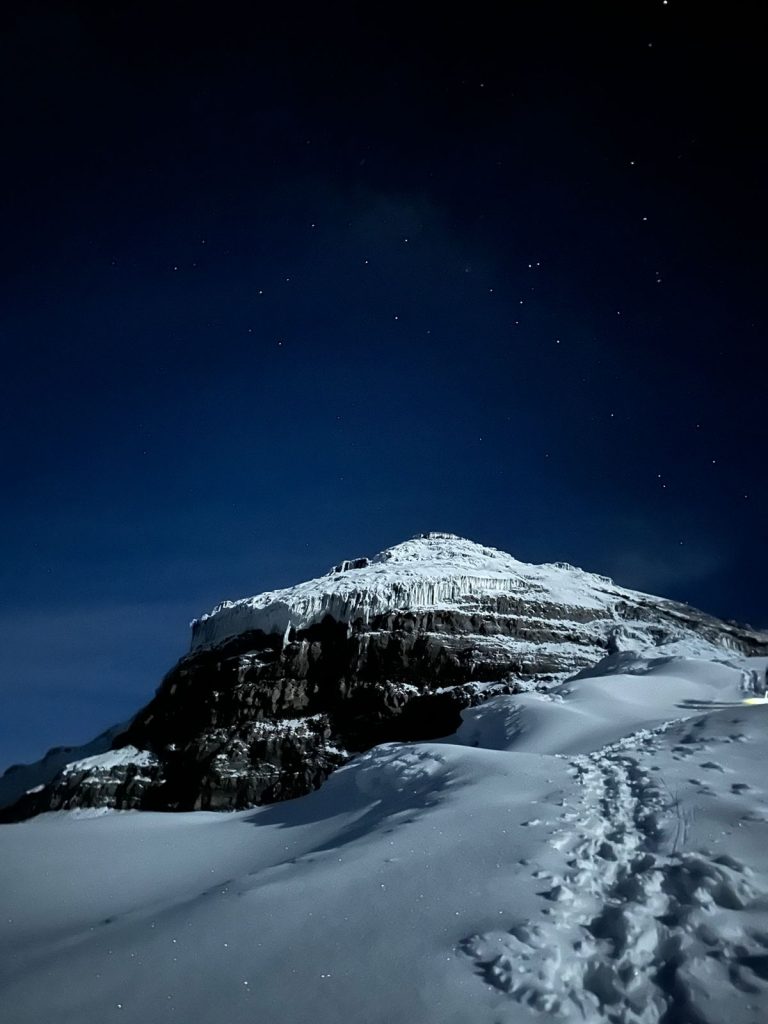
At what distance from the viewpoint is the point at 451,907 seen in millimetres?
4969

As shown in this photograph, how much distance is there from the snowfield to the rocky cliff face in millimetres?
32193

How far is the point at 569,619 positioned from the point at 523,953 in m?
46.9

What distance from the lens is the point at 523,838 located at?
605 centimetres

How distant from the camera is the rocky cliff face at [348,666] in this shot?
41.3 meters

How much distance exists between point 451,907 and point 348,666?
1692 inches

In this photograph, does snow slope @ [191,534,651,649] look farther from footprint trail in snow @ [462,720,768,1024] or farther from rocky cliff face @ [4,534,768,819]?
footprint trail in snow @ [462,720,768,1024]

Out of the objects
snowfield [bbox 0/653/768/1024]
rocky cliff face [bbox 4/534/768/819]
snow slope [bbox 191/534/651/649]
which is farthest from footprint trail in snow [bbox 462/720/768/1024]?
snow slope [bbox 191/534/651/649]

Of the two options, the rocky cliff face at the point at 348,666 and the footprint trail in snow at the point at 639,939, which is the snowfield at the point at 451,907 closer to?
the footprint trail in snow at the point at 639,939

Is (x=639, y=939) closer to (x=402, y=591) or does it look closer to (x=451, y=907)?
(x=451, y=907)

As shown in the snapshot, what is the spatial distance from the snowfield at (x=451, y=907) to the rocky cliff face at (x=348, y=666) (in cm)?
Result: 3219

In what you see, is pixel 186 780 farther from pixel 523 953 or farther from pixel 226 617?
pixel 523 953

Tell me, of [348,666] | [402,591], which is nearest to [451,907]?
[348,666]

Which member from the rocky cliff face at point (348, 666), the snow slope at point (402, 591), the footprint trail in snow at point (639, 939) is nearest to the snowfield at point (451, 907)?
the footprint trail in snow at point (639, 939)

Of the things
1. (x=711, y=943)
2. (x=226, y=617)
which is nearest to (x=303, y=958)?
(x=711, y=943)
